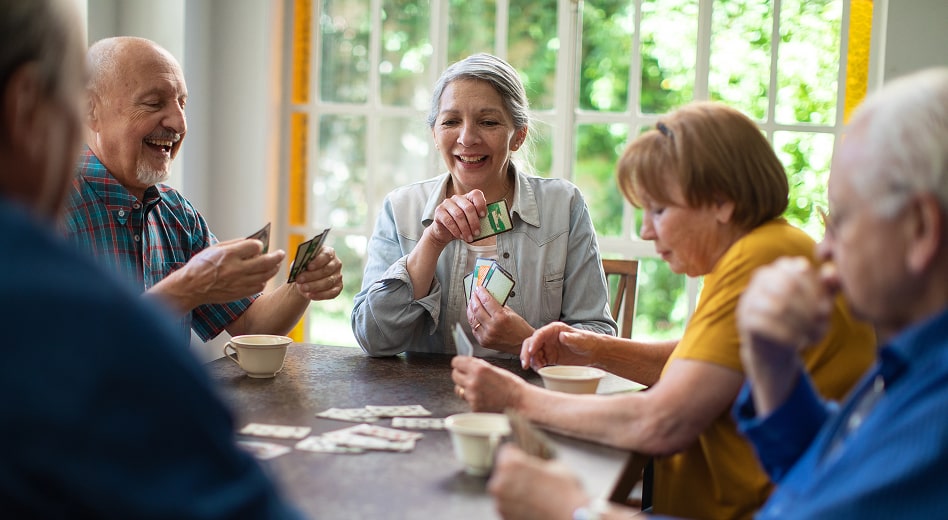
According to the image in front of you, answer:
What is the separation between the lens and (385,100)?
439 centimetres

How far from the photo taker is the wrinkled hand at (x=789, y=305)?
3.67 feet

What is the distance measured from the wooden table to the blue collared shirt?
1.32ft

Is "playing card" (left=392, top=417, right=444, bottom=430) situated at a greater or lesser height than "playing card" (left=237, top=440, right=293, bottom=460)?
lesser

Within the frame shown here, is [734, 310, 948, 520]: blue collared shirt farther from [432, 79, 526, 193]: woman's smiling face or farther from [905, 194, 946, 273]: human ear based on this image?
[432, 79, 526, 193]: woman's smiling face

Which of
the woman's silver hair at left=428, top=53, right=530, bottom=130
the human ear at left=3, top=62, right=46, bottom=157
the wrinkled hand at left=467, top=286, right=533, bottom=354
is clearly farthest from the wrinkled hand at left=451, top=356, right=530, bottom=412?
the woman's silver hair at left=428, top=53, right=530, bottom=130

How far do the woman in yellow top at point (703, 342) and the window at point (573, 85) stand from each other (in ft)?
7.96

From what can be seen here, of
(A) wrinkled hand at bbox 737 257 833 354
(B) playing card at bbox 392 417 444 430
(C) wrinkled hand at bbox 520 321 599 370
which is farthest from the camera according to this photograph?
(C) wrinkled hand at bbox 520 321 599 370

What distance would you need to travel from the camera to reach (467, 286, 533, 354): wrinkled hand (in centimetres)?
236

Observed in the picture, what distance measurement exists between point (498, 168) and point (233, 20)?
2096mm

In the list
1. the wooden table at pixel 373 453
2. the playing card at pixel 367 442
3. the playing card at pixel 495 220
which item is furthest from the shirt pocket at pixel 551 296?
the playing card at pixel 367 442

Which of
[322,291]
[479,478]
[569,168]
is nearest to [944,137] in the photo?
[479,478]

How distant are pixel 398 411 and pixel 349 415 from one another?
0.11m

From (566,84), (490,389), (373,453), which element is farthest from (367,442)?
(566,84)

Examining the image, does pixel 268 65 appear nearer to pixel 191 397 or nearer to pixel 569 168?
pixel 569 168
